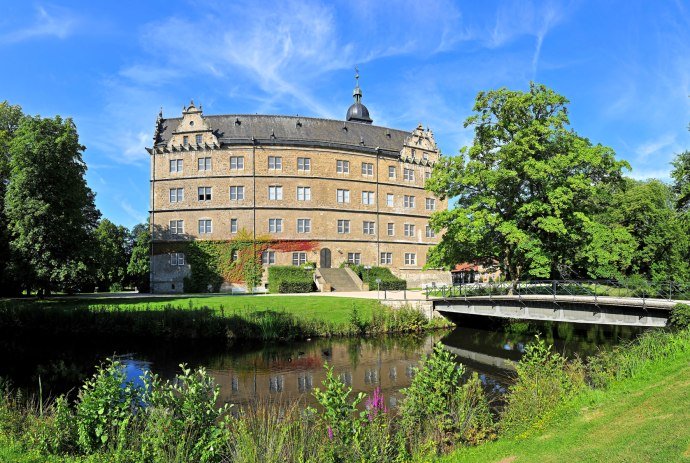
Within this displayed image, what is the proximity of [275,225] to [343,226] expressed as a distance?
6.70 metres

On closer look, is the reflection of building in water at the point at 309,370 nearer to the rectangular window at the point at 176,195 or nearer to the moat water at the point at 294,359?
the moat water at the point at 294,359

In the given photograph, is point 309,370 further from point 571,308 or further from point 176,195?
point 176,195

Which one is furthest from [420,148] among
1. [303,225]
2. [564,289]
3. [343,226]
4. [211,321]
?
[211,321]

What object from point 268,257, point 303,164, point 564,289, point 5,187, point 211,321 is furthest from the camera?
point 303,164

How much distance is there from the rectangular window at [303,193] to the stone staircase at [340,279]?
7311 millimetres

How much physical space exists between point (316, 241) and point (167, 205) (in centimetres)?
1449

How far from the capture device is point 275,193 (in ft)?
145

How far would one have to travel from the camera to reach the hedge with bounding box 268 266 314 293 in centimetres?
3800

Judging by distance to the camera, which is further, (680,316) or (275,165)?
(275,165)

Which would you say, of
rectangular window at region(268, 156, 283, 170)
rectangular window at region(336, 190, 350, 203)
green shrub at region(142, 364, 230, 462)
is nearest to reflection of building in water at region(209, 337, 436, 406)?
green shrub at region(142, 364, 230, 462)

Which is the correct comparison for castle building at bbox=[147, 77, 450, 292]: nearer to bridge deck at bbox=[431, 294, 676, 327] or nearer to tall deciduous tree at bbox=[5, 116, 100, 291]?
tall deciduous tree at bbox=[5, 116, 100, 291]

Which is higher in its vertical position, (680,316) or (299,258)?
(299,258)

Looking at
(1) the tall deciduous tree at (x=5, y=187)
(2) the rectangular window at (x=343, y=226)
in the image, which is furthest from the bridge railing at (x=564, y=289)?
(1) the tall deciduous tree at (x=5, y=187)

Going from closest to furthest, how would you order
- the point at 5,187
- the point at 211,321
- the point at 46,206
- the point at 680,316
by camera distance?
the point at 680,316 < the point at 211,321 < the point at 46,206 < the point at 5,187
